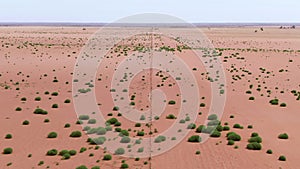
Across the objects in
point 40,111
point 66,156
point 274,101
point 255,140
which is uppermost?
point 66,156

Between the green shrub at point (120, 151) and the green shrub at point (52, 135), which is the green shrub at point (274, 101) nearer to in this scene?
the green shrub at point (120, 151)

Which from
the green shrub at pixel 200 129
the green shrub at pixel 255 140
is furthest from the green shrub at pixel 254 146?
the green shrub at pixel 200 129

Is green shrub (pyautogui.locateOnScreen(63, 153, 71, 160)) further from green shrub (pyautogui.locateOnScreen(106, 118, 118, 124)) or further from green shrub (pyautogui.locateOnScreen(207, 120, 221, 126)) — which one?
green shrub (pyautogui.locateOnScreen(207, 120, 221, 126))

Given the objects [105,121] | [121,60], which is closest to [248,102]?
[105,121]

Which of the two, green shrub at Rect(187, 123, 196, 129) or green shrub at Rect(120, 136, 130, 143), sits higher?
green shrub at Rect(120, 136, 130, 143)

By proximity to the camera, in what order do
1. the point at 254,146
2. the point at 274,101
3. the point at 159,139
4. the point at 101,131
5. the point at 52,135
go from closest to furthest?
the point at 254,146 → the point at 159,139 → the point at 52,135 → the point at 101,131 → the point at 274,101

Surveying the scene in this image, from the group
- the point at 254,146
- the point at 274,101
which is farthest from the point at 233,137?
the point at 274,101

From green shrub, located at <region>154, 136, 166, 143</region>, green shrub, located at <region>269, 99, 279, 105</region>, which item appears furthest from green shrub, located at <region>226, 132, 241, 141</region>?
green shrub, located at <region>269, 99, 279, 105</region>

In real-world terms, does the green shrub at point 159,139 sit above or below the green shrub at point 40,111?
above

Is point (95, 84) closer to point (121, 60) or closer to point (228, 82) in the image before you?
point (228, 82)

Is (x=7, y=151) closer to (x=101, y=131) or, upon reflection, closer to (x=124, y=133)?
(x=101, y=131)

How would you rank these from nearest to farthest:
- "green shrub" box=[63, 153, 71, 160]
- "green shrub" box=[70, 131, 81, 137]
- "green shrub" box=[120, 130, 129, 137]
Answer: "green shrub" box=[63, 153, 71, 160] → "green shrub" box=[120, 130, 129, 137] → "green shrub" box=[70, 131, 81, 137]
